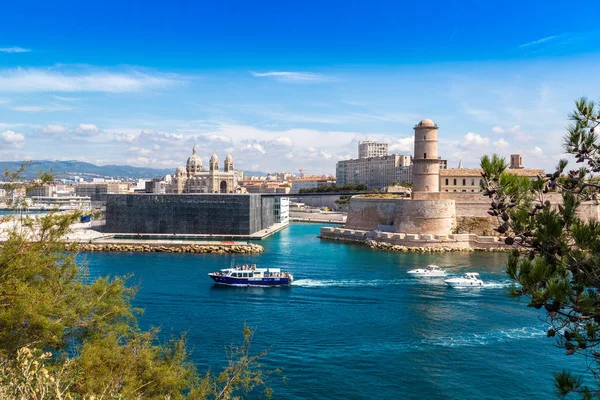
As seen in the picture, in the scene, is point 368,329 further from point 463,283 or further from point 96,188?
point 96,188

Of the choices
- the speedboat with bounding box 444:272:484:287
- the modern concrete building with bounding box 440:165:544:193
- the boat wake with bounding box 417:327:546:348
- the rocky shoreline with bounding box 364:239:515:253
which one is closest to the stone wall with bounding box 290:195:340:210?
the modern concrete building with bounding box 440:165:544:193

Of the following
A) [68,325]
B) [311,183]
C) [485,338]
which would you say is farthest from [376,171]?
[68,325]

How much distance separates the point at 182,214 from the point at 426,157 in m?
21.1

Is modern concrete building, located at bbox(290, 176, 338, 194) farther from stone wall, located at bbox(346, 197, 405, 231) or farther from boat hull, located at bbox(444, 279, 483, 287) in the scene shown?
boat hull, located at bbox(444, 279, 483, 287)

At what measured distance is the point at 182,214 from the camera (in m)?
43.5

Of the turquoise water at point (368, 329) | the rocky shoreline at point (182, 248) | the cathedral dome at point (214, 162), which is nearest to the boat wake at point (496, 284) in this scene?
the turquoise water at point (368, 329)

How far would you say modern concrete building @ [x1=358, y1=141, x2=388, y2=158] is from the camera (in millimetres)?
145125

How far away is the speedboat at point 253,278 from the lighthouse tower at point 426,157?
1839 centimetres

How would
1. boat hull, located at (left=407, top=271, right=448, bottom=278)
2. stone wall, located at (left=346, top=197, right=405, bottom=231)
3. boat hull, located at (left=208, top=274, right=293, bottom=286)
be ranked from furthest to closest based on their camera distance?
1. stone wall, located at (left=346, top=197, right=405, bottom=231)
2. boat hull, located at (left=407, top=271, right=448, bottom=278)
3. boat hull, located at (left=208, top=274, right=293, bottom=286)

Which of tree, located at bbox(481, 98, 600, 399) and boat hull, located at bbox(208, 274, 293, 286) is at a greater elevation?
tree, located at bbox(481, 98, 600, 399)

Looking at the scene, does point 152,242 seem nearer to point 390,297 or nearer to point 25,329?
point 390,297

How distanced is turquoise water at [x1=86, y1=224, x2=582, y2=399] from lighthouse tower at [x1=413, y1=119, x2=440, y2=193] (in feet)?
36.2

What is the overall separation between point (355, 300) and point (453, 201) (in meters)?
21.5

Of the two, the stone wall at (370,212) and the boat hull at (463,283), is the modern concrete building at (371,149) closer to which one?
the stone wall at (370,212)
